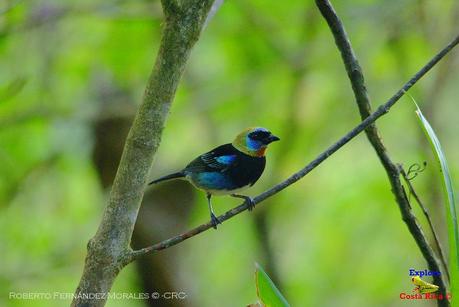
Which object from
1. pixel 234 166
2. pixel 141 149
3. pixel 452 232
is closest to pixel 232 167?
pixel 234 166

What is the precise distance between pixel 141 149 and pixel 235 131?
511cm

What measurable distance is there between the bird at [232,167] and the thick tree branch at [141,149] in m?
0.74

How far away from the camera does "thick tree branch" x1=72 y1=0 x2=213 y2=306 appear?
5.37 feet

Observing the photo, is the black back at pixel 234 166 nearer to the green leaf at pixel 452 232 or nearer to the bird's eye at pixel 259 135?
the bird's eye at pixel 259 135

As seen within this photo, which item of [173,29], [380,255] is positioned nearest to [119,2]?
[173,29]

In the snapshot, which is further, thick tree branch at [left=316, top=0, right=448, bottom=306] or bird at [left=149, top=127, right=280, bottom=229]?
bird at [left=149, top=127, right=280, bottom=229]

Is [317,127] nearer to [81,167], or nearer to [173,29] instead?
[81,167]

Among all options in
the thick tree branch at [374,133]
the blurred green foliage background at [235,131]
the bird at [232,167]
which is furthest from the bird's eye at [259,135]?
the blurred green foliage background at [235,131]

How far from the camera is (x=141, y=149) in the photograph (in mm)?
1648

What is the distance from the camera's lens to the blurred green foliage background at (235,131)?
18.3ft

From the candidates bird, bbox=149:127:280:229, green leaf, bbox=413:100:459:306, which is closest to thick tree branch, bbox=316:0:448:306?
green leaf, bbox=413:100:459:306

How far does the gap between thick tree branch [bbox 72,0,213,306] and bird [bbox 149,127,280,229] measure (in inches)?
29.1

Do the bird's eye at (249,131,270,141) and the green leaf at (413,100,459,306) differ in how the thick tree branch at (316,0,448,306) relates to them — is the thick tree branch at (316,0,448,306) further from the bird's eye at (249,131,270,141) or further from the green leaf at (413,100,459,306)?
the bird's eye at (249,131,270,141)

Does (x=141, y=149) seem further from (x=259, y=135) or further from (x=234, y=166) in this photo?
(x=259, y=135)
